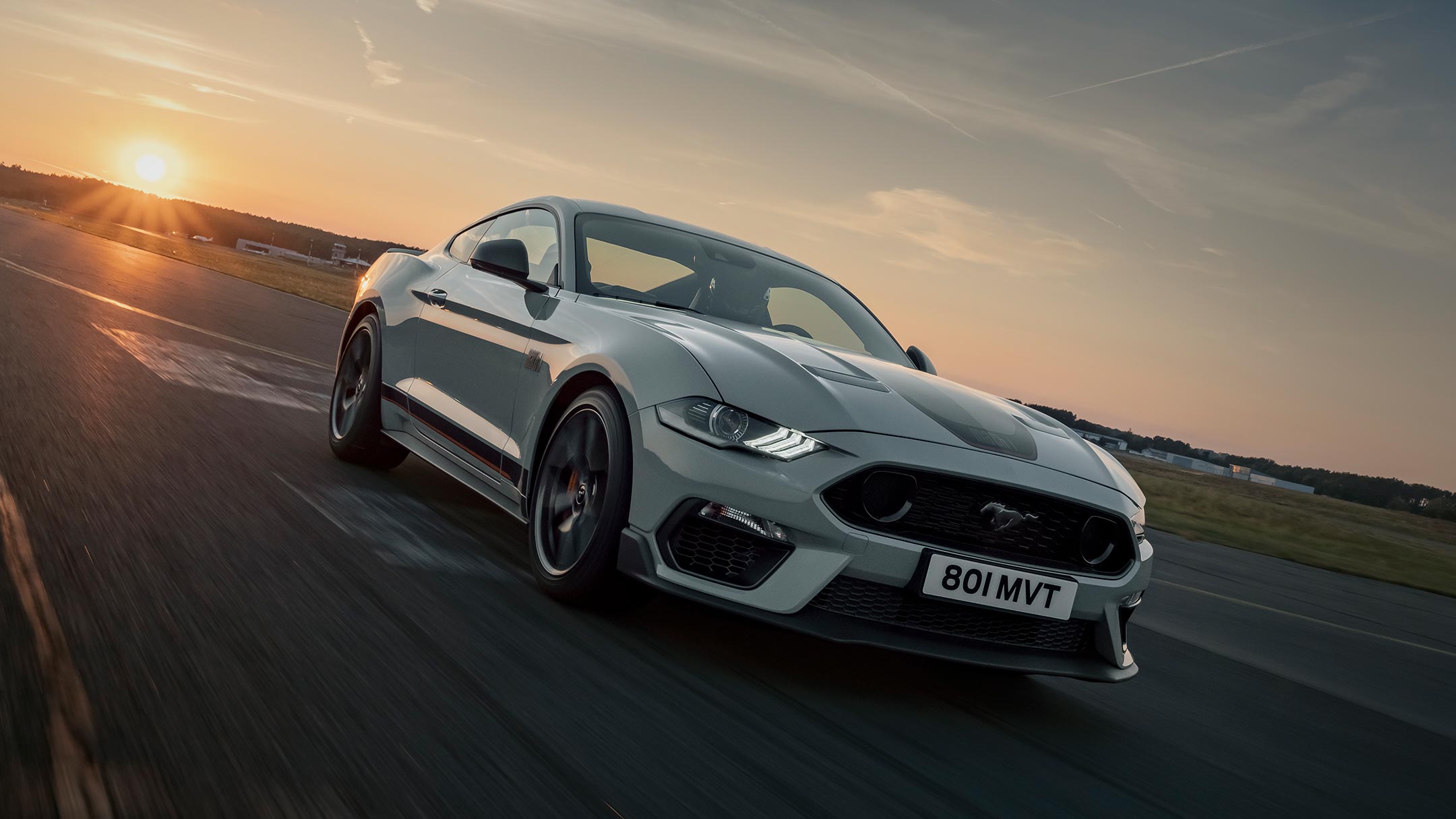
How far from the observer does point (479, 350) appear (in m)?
4.89

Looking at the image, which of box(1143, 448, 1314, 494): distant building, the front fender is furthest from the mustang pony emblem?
box(1143, 448, 1314, 494): distant building

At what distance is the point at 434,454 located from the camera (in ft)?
17.0

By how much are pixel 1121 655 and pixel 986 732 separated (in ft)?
2.16

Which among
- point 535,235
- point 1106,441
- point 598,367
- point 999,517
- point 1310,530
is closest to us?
point 999,517

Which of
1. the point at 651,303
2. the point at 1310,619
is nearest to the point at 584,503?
the point at 651,303

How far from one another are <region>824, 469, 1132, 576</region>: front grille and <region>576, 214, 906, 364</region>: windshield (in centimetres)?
150

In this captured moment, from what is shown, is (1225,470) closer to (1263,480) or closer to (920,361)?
(1263,480)

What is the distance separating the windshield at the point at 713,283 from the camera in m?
4.81

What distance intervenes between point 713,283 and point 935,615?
2.07 m

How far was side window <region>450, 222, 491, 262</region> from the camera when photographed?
5848 mm

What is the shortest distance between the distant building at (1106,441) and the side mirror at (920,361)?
2.38ft

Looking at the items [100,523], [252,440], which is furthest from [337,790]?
[252,440]

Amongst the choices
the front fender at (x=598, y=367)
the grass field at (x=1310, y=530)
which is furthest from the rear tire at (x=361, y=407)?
the grass field at (x=1310, y=530)

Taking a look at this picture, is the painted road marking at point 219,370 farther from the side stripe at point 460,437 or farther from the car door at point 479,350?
the car door at point 479,350
